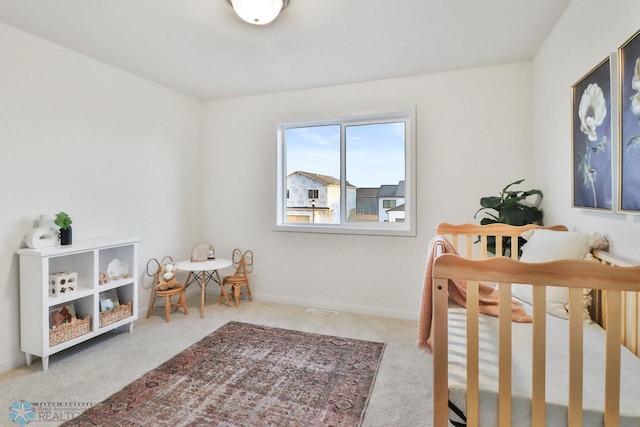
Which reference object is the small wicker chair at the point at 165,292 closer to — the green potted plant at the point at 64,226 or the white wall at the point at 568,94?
the green potted plant at the point at 64,226

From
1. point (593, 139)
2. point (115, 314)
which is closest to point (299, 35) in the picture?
point (593, 139)

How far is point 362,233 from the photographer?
319 centimetres

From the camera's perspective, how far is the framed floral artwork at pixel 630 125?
1256mm

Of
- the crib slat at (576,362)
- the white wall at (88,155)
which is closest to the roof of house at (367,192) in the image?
the white wall at (88,155)

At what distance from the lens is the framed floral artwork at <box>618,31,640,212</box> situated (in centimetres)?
126

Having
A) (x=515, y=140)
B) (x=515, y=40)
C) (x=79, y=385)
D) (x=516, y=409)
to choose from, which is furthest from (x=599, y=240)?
(x=79, y=385)

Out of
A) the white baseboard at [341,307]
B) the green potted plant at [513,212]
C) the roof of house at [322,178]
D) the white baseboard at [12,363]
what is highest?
the roof of house at [322,178]

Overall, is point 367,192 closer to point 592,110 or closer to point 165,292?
point 592,110

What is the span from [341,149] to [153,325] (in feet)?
8.16

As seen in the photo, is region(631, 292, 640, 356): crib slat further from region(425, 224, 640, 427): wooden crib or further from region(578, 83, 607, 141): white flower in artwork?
region(578, 83, 607, 141): white flower in artwork

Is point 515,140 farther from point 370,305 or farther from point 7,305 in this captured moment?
point 7,305

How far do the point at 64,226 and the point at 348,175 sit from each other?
8.05ft

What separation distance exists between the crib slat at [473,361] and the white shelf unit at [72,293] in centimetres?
252

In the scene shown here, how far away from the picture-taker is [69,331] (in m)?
2.24
